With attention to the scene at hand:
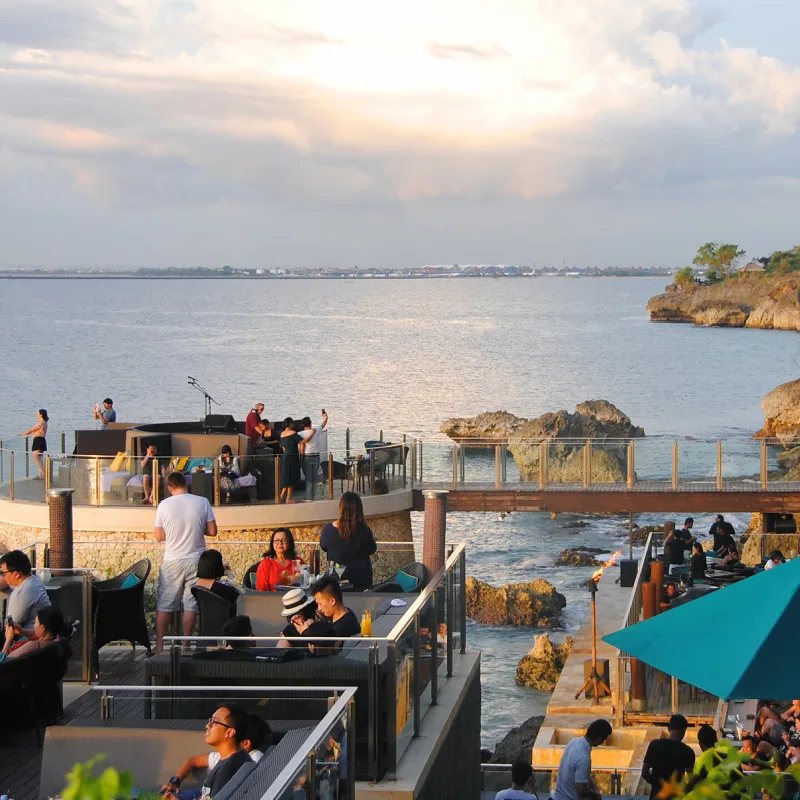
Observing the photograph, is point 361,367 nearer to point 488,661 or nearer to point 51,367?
point 51,367

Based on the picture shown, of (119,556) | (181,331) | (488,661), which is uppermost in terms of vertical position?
(181,331)

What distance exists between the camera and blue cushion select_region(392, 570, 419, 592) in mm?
10222

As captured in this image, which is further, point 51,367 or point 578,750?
point 51,367

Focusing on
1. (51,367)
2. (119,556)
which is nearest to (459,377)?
(51,367)

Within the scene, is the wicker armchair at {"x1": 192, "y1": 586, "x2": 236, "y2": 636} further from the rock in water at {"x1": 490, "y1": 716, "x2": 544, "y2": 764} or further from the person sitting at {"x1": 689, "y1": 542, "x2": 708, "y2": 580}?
the rock in water at {"x1": 490, "y1": 716, "x2": 544, "y2": 764}

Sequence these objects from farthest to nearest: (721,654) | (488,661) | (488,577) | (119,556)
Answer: (488,577)
(488,661)
(119,556)
(721,654)

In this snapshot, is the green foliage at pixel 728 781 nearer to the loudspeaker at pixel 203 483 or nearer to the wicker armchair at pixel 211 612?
the wicker armchair at pixel 211 612

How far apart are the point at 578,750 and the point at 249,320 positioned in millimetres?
192151

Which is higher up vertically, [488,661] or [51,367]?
[51,367]

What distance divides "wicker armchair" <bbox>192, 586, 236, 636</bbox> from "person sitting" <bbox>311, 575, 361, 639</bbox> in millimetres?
1250

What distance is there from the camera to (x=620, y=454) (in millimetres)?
25500

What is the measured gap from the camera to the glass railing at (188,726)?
6188 mm

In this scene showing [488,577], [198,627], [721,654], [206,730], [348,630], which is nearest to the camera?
[206,730]

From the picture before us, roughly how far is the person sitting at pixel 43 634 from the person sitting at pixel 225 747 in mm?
2227
